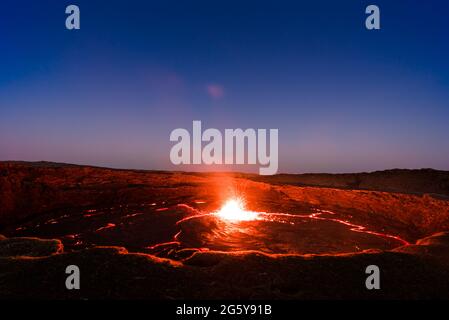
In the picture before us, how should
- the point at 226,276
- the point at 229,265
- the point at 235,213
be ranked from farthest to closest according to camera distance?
1. the point at 235,213
2. the point at 229,265
3. the point at 226,276

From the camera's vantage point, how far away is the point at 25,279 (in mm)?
2820

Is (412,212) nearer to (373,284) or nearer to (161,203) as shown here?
(373,284)

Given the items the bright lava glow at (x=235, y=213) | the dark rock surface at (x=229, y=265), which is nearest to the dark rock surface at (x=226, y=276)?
the dark rock surface at (x=229, y=265)

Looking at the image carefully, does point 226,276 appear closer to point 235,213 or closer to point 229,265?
point 229,265

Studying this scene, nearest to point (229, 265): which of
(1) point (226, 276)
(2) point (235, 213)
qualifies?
(1) point (226, 276)

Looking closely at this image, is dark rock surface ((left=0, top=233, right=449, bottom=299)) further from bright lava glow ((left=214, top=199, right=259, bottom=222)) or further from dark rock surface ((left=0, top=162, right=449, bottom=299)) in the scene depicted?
bright lava glow ((left=214, top=199, right=259, bottom=222))

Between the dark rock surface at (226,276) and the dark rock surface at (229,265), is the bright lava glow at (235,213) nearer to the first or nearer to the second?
the dark rock surface at (229,265)

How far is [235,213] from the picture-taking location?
6719 millimetres

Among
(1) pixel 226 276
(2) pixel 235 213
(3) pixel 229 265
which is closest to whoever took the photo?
(1) pixel 226 276

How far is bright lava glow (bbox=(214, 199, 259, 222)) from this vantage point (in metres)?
6.27

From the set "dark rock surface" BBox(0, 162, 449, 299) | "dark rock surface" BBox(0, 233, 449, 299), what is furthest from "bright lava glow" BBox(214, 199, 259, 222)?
"dark rock surface" BBox(0, 233, 449, 299)

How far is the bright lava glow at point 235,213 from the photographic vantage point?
6268 mm
